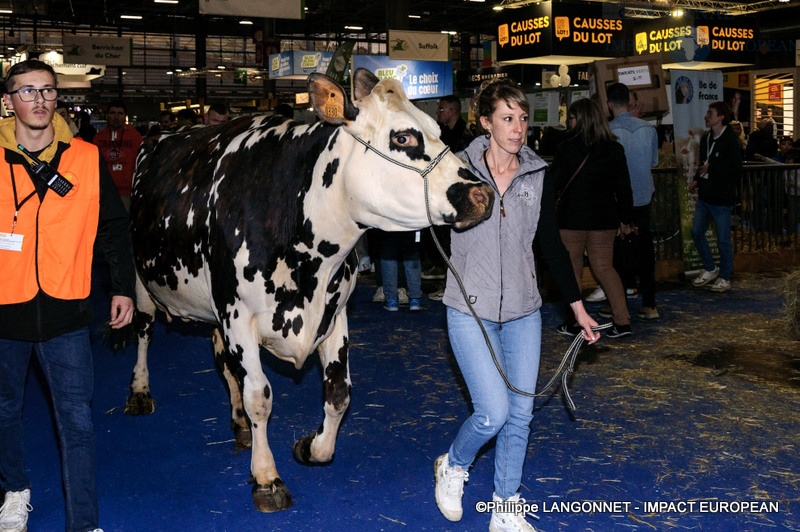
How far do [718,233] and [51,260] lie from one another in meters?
8.15

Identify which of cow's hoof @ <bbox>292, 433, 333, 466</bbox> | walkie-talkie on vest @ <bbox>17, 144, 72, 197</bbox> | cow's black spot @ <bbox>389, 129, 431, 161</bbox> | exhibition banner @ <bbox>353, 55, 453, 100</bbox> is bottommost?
cow's hoof @ <bbox>292, 433, 333, 466</bbox>

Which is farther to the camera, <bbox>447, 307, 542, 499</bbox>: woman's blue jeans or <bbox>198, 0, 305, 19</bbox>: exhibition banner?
A: <bbox>198, 0, 305, 19</bbox>: exhibition banner

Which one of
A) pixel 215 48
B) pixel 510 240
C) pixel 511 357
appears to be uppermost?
pixel 215 48

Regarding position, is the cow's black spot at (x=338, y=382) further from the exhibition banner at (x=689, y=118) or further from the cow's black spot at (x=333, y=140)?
the exhibition banner at (x=689, y=118)

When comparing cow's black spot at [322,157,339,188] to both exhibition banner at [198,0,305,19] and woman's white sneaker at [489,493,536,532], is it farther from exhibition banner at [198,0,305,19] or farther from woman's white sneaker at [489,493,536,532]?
exhibition banner at [198,0,305,19]

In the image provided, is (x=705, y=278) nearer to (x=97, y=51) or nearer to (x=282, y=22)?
(x=97, y=51)

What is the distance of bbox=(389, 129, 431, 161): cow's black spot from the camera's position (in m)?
3.48

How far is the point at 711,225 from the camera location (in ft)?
34.4

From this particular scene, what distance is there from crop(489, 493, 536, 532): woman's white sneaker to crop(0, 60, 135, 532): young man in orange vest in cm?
170

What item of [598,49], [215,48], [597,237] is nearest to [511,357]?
[597,237]

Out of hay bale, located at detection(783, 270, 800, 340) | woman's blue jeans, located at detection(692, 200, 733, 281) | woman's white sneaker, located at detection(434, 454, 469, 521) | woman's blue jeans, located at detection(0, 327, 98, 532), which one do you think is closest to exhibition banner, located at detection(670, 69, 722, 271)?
woman's blue jeans, located at detection(692, 200, 733, 281)

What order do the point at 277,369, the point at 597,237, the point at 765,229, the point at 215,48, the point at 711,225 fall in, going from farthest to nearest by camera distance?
the point at 215,48 < the point at 765,229 < the point at 711,225 < the point at 597,237 < the point at 277,369

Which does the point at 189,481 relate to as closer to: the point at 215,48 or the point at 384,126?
the point at 384,126

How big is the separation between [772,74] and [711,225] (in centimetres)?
1206
